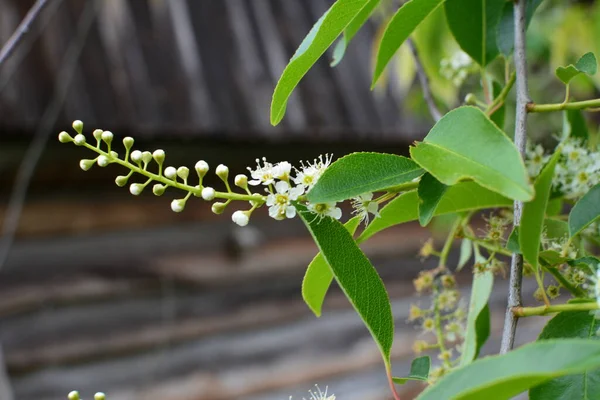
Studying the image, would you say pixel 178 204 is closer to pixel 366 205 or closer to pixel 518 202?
pixel 366 205

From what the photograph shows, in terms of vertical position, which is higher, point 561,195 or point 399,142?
point 399,142

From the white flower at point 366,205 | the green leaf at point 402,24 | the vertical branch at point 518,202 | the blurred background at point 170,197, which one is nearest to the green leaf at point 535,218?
the vertical branch at point 518,202

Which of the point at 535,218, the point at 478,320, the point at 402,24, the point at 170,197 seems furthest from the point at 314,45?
the point at 170,197

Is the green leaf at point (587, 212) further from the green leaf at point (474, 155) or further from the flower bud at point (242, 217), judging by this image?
the flower bud at point (242, 217)

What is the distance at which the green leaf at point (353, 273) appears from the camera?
50cm

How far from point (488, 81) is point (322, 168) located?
0.33m

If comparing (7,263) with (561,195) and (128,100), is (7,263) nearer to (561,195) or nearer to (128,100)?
(128,100)

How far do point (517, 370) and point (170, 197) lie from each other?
6.39ft

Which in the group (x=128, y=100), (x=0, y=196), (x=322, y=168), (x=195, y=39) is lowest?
(x=322, y=168)

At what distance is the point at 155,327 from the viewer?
230 cm

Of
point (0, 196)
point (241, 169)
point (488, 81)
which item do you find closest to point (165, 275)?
point (241, 169)

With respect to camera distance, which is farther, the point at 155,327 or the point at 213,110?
the point at 155,327

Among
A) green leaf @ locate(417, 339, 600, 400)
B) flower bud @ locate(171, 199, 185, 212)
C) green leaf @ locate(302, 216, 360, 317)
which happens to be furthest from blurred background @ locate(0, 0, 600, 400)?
green leaf @ locate(417, 339, 600, 400)

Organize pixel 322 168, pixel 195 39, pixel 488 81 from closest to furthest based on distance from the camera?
pixel 322 168
pixel 488 81
pixel 195 39
